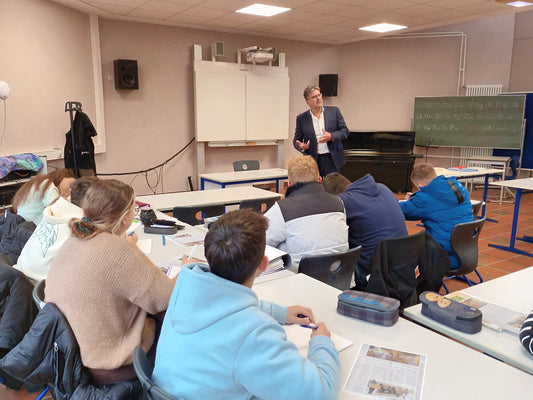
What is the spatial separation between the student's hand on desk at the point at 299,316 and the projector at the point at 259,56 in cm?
674

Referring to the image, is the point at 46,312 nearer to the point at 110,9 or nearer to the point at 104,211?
the point at 104,211

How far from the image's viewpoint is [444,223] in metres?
3.23

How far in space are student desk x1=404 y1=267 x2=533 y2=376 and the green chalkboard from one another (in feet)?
22.4

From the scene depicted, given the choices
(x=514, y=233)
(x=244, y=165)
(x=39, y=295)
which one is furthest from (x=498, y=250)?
(x=39, y=295)

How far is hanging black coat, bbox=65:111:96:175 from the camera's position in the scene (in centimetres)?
568

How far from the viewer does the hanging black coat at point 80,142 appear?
5.68 meters

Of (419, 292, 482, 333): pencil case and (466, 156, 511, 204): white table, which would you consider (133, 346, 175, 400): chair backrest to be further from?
(466, 156, 511, 204): white table

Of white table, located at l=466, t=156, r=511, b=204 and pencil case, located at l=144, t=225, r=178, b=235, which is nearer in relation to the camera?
pencil case, located at l=144, t=225, r=178, b=235

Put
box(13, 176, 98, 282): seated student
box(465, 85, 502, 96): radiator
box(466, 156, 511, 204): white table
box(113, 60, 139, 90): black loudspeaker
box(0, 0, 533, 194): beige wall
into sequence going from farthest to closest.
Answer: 1. box(465, 85, 502, 96): radiator
2. box(466, 156, 511, 204): white table
3. box(113, 60, 139, 90): black loudspeaker
4. box(0, 0, 533, 194): beige wall
5. box(13, 176, 98, 282): seated student

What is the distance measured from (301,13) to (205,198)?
386cm

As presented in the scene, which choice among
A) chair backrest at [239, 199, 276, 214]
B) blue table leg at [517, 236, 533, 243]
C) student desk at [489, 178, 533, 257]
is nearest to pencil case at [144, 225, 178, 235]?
chair backrest at [239, 199, 276, 214]

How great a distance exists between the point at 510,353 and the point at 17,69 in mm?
5829

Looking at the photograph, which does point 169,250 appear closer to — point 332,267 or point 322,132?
point 332,267

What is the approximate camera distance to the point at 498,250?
16.5 ft
